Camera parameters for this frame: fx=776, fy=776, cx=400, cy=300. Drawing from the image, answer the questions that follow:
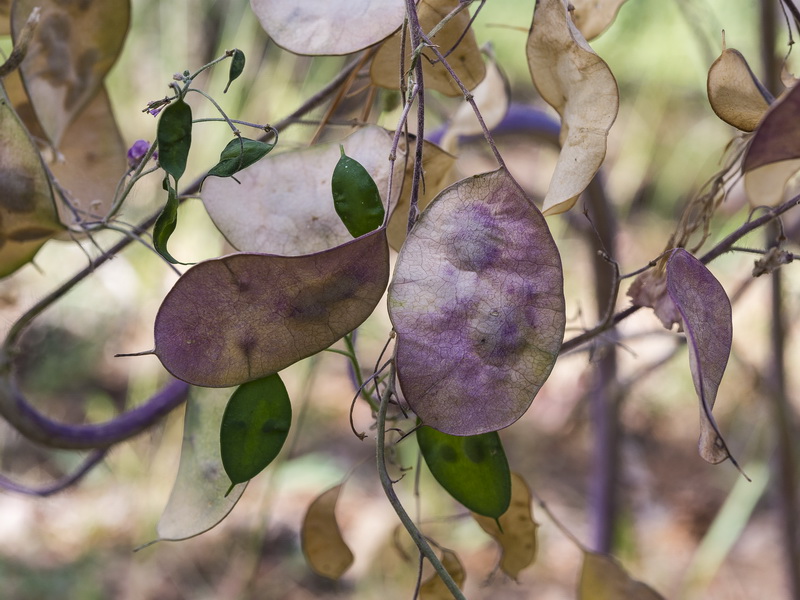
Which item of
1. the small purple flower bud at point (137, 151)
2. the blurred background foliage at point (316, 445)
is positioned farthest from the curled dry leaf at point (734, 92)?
the blurred background foliage at point (316, 445)

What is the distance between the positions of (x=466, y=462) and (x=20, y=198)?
0.73 feet

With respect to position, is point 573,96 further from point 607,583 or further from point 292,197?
point 607,583

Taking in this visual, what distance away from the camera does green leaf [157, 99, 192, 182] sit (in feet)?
0.84

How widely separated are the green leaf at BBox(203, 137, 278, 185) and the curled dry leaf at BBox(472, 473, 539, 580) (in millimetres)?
211

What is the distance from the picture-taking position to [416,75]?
26 centimetres

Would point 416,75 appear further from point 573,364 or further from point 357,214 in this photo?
point 573,364

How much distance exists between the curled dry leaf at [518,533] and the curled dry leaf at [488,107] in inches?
8.2

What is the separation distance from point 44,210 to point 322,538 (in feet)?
0.72

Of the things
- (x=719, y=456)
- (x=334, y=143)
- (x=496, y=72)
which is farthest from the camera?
(x=496, y=72)

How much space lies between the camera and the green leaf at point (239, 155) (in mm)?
264

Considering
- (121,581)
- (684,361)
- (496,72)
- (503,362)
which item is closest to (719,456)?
(503,362)

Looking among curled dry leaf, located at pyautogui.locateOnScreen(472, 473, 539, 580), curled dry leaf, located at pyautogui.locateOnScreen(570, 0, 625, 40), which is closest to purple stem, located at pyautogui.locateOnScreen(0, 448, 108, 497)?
curled dry leaf, located at pyautogui.locateOnScreen(472, 473, 539, 580)

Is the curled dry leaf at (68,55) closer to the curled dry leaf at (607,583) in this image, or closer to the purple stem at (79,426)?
the purple stem at (79,426)

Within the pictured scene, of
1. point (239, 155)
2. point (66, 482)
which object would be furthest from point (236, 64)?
point (66, 482)
